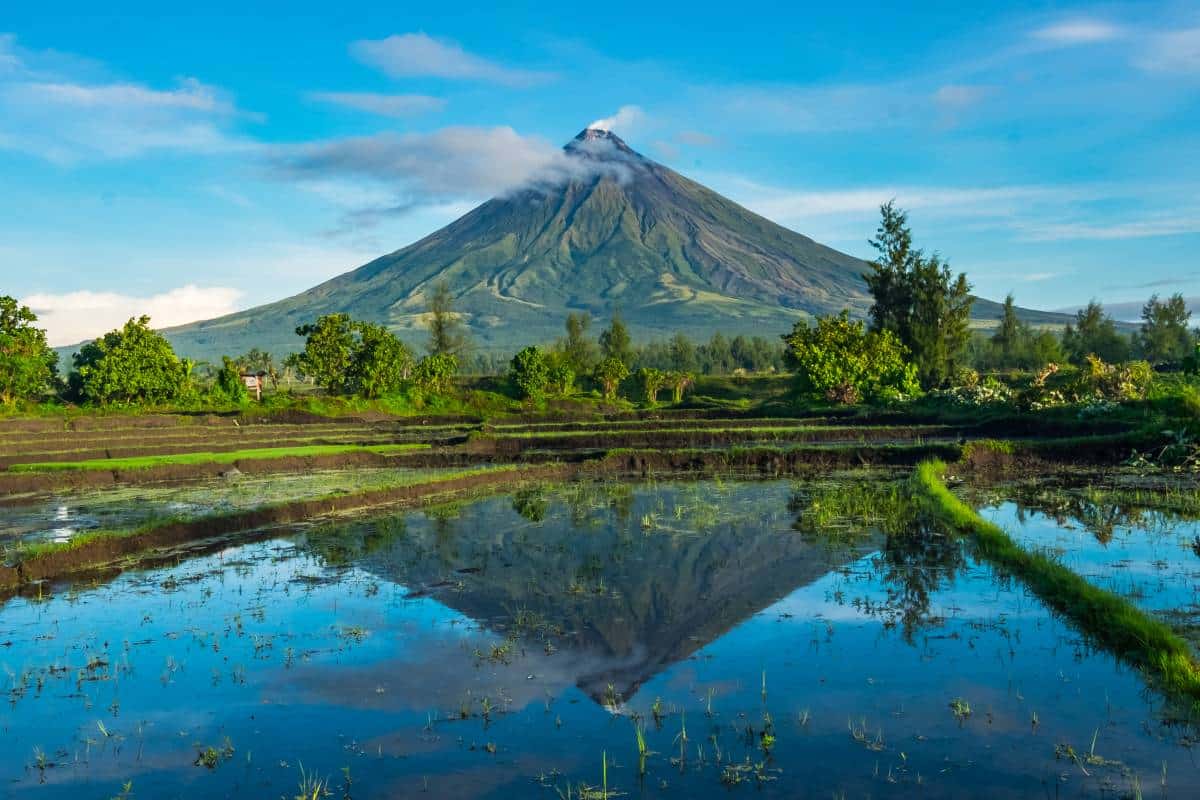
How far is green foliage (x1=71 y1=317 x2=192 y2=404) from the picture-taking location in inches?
2016

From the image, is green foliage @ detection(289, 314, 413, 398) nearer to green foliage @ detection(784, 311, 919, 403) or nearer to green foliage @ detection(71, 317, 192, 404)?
green foliage @ detection(71, 317, 192, 404)

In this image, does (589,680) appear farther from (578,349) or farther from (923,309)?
(578,349)

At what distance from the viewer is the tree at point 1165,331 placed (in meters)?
84.7

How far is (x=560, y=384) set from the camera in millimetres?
71312

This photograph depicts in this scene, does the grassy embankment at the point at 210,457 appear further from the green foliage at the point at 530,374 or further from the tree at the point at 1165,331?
the tree at the point at 1165,331

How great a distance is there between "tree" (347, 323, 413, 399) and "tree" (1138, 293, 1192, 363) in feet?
224

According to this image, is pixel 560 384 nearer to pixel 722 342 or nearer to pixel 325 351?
pixel 325 351

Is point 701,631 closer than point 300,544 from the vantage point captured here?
Yes

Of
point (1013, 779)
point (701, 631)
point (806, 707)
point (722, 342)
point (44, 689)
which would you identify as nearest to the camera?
point (1013, 779)

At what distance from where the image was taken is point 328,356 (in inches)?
2346

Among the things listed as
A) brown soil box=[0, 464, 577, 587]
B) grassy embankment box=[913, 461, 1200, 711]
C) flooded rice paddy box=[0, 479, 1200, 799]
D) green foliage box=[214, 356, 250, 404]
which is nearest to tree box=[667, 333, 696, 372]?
green foliage box=[214, 356, 250, 404]

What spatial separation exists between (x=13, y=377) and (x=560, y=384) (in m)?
36.8

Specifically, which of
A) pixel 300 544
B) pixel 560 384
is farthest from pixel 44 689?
pixel 560 384

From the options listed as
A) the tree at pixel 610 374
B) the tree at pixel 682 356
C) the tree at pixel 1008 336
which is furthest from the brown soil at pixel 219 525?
the tree at pixel 682 356
